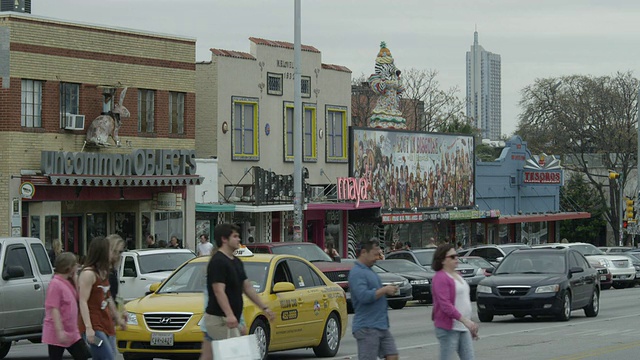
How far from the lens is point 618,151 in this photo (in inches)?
2808

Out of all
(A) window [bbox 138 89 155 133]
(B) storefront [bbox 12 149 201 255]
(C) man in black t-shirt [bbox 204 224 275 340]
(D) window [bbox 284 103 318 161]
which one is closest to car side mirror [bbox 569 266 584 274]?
(B) storefront [bbox 12 149 201 255]

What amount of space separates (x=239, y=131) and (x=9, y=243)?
23263mm

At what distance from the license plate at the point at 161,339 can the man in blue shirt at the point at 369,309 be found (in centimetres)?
417

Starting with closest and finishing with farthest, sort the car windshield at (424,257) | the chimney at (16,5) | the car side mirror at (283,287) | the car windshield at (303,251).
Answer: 1. the car side mirror at (283,287)
2. the car windshield at (303,251)
3. the chimney at (16,5)
4. the car windshield at (424,257)

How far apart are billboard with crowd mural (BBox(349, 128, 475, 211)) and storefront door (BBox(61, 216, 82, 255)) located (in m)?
14.0

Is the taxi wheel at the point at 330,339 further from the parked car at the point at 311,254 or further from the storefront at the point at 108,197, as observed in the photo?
the storefront at the point at 108,197

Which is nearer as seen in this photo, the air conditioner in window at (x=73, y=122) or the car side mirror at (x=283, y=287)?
the car side mirror at (x=283, y=287)

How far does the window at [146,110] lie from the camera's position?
1400 inches

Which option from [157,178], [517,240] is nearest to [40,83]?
[157,178]

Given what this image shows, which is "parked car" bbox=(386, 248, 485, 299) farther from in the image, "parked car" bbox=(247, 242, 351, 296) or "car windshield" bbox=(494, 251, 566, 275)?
"car windshield" bbox=(494, 251, 566, 275)

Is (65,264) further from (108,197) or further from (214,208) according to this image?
(214,208)

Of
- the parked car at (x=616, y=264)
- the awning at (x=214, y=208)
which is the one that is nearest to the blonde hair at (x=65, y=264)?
the awning at (x=214, y=208)

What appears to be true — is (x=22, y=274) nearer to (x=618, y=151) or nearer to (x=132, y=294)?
(x=132, y=294)

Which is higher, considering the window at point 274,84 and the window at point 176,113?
the window at point 274,84
